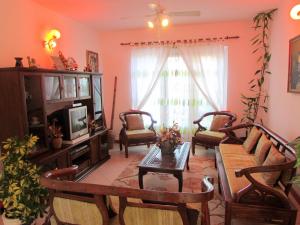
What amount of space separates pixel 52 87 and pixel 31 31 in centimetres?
89

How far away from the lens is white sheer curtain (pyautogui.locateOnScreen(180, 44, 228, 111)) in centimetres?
486

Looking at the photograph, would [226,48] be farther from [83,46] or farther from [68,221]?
[68,221]

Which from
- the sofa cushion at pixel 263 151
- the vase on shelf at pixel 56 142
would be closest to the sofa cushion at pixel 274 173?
the sofa cushion at pixel 263 151

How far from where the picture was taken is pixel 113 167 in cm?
404

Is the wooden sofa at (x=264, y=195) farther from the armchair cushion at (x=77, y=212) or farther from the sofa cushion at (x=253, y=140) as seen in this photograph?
the armchair cushion at (x=77, y=212)

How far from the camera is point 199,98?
5.11m

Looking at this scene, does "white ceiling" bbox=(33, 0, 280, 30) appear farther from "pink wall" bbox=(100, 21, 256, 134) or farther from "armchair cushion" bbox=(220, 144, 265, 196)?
"armchair cushion" bbox=(220, 144, 265, 196)

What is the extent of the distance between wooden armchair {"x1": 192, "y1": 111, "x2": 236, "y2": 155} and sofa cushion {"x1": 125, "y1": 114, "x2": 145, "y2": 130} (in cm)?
117

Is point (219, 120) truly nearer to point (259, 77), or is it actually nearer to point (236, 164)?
point (259, 77)

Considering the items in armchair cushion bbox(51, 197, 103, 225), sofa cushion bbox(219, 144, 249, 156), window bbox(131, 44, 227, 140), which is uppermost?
window bbox(131, 44, 227, 140)

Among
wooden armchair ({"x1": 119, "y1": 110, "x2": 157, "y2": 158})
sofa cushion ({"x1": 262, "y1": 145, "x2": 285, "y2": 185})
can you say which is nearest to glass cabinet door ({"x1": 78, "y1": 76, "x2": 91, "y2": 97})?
wooden armchair ({"x1": 119, "y1": 110, "x2": 157, "y2": 158})

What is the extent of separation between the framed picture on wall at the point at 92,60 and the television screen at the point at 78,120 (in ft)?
4.82

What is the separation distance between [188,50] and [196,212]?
3909mm

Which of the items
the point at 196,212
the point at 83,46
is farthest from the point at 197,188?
the point at 83,46
